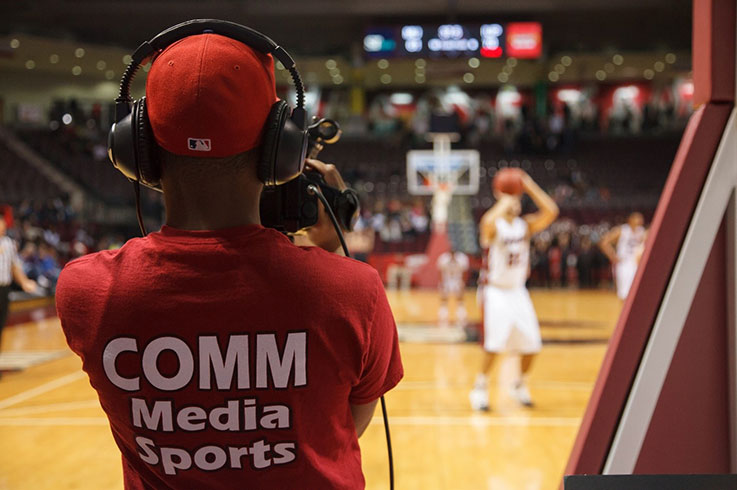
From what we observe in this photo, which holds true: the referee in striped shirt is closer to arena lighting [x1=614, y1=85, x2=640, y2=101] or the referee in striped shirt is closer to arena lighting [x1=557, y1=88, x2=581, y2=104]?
arena lighting [x1=557, y1=88, x2=581, y2=104]

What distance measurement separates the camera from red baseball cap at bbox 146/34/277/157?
943 millimetres

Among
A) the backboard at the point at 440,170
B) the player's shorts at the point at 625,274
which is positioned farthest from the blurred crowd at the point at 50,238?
the player's shorts at the point at 625,274

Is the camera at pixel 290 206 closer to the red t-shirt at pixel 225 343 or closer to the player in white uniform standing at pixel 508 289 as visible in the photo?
the red t-shirt at pixel 225 343

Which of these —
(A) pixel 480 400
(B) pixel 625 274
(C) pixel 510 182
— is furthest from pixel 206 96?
(B) pixel 625 274

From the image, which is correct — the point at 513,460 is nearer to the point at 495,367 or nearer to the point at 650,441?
the point at 650,441

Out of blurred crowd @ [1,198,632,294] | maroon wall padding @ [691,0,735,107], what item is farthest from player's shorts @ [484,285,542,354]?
blurred crowd @ [1,198,632,294]

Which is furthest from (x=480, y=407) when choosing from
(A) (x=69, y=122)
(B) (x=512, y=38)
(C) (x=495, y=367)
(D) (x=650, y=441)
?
(A) (x=69, y=122)

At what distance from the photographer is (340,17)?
20734mm

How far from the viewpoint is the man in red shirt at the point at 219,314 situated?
97 centimetres

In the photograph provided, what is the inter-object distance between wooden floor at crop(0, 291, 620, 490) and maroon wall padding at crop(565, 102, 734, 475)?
2.27 m

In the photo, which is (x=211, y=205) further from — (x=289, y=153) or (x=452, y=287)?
(x=452, y=287)

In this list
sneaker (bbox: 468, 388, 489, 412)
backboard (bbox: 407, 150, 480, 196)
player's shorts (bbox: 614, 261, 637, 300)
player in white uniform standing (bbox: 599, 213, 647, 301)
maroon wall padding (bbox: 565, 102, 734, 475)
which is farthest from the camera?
backboard (bbox: 407, 150, 480, 196)

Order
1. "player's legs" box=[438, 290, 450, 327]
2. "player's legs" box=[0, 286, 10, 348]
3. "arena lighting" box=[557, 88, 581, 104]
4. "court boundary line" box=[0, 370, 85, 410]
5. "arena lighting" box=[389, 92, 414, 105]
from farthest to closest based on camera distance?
"arena lighting" box=[389, 92, 414, 105], "arena lighting" box=[557, 88, 581, 104], "player's legs" box=[438, 290, 450, 327], "player's legs" box=[0, 286, 10, 348], "court boundary line" box=[0, 370, 85, 410]

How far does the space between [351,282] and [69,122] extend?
68.3ft
